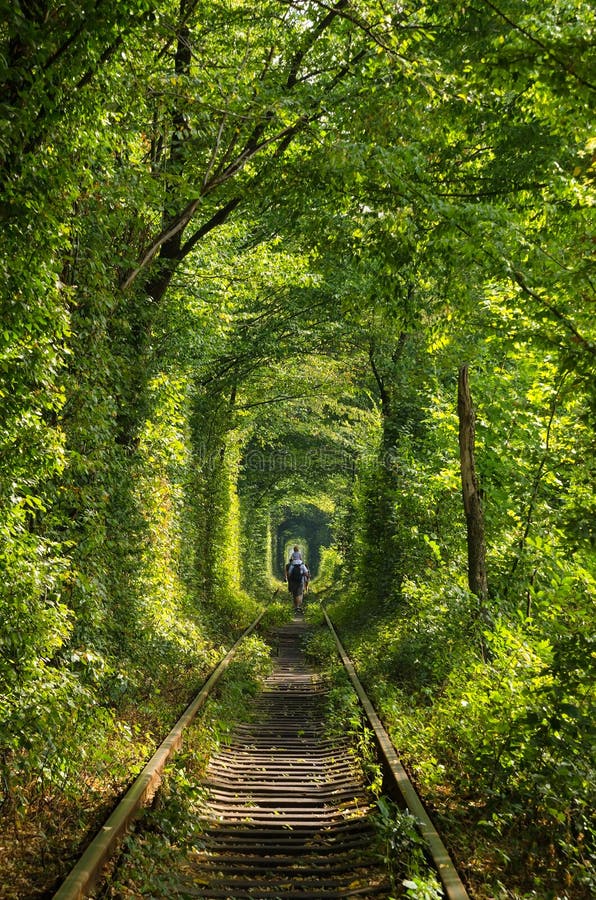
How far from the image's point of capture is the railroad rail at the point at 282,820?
4.43 meters

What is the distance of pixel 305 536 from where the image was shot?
3228 inches

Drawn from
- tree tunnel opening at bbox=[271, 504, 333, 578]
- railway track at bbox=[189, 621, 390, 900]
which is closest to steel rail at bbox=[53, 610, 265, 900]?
railway track at bbox=[189, 621, 390, 900]

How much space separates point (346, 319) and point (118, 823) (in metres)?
5.41

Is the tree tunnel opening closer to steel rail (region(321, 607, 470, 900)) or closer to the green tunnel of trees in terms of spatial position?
the green tunnel of trees

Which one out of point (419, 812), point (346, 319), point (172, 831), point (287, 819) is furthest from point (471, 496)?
point (172, 831)

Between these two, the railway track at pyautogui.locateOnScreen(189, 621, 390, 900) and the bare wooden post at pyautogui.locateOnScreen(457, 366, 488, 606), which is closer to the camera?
the railway track at pyautogui.locateOnScreen(189, 621, 390, 900)

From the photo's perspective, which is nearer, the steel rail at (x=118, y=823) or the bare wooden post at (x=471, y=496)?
the steel rail at (x=118, y=823)

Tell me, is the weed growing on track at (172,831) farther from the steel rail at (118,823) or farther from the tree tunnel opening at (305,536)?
the tree tunnel opening at (305,536)

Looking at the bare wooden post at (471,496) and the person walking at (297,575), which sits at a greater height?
the bare wooden post at (471,496)

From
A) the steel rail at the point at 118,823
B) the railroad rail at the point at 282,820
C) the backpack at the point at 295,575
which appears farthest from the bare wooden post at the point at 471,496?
the backpack at the point at 295,575

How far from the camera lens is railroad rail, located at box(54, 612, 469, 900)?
4.43 metres

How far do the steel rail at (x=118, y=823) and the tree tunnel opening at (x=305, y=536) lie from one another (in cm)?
5891

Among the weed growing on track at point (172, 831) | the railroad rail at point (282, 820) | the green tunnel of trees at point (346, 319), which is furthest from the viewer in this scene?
the green tunnel of trees at point (346, 319)

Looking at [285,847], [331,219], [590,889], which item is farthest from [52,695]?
[331,219]
